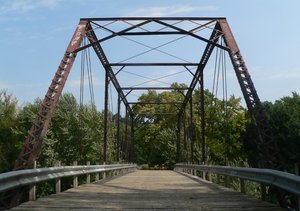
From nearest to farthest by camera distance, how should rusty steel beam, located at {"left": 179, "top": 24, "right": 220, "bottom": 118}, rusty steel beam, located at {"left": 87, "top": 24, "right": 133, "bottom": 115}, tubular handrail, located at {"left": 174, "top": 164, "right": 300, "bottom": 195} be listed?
tubular handrail, located at {"left": 174, "top": 164, "right": 300, "bottom": 195} → rusty steel beam, located at {"left": 179, "top": 24, "right": 220, "bottom": 118} → rusty steel beam, located at {"left": 87, "top": 24, "right": 133, "bottom": 115}

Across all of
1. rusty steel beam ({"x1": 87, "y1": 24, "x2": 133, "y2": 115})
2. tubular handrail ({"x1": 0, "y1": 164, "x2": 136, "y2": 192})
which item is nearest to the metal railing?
tubular handrail ({"x1": 0, "y1": 164, "x2": 136, "y2": 192})

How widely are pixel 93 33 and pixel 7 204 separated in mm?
10851

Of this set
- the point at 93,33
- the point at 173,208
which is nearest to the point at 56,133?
the point at 93,33

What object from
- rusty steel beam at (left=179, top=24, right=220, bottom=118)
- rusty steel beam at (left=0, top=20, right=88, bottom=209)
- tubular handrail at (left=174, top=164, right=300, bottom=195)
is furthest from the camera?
rusty steel beam at (left=179, top=24, right=220, bottom=118)

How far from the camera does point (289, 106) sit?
→ 51812 mm

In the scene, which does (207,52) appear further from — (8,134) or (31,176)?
(8,134)

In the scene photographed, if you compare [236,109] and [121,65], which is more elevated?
[236,109]

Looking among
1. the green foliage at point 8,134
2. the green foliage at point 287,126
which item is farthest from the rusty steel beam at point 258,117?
the green foliage at point 8,134

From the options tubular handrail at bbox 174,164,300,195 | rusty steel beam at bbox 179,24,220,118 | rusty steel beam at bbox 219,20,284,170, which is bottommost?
tubular handrail at bbox 174,164,300,195

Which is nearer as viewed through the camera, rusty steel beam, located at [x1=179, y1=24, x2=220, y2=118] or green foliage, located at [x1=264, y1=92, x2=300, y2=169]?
rusty steel beam, located at [x1=179, y1=24, x2=220, y2=118]

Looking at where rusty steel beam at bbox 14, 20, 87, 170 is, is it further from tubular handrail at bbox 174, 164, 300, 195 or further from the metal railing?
tubular handrail at bbox 174, 164, 300, 195

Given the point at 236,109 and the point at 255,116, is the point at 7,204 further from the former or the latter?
the point at 236,109

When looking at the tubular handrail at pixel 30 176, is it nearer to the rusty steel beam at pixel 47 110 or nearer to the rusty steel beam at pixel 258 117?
the rusty steel beam at pixel 47 110

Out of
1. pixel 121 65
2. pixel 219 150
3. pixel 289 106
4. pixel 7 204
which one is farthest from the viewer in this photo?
pixel 219 150
